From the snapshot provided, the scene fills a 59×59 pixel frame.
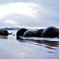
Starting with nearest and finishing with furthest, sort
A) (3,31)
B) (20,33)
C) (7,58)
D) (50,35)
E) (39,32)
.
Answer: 1. (7,58)
2. (50,35)
3. (39,32)
4. (20,33)
5. (3,31)

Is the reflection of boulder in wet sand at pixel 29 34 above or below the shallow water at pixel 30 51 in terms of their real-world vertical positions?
above

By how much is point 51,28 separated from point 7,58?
12.7 metres

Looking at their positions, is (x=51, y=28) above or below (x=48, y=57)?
above

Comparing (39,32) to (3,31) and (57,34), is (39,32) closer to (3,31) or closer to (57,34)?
(57,34)

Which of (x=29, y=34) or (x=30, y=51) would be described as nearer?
(x=30, y=51)

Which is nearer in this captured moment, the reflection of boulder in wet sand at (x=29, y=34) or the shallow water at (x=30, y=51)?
the shallow water at (x=30, y=51)

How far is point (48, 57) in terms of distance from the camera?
4746mm

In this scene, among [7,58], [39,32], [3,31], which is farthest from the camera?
[3,31]

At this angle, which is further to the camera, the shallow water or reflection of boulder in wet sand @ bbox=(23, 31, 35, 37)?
reflection of boulder in wet sand @ bbox=(23, 31, 35, 37)

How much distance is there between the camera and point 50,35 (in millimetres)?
16359

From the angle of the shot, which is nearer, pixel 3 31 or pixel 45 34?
pixel 45 34

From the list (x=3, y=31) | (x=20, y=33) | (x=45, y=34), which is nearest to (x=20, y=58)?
(x=45, y=34)

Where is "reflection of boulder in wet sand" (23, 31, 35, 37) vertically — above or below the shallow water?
above

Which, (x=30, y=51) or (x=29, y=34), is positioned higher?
(x=29, y=34)
